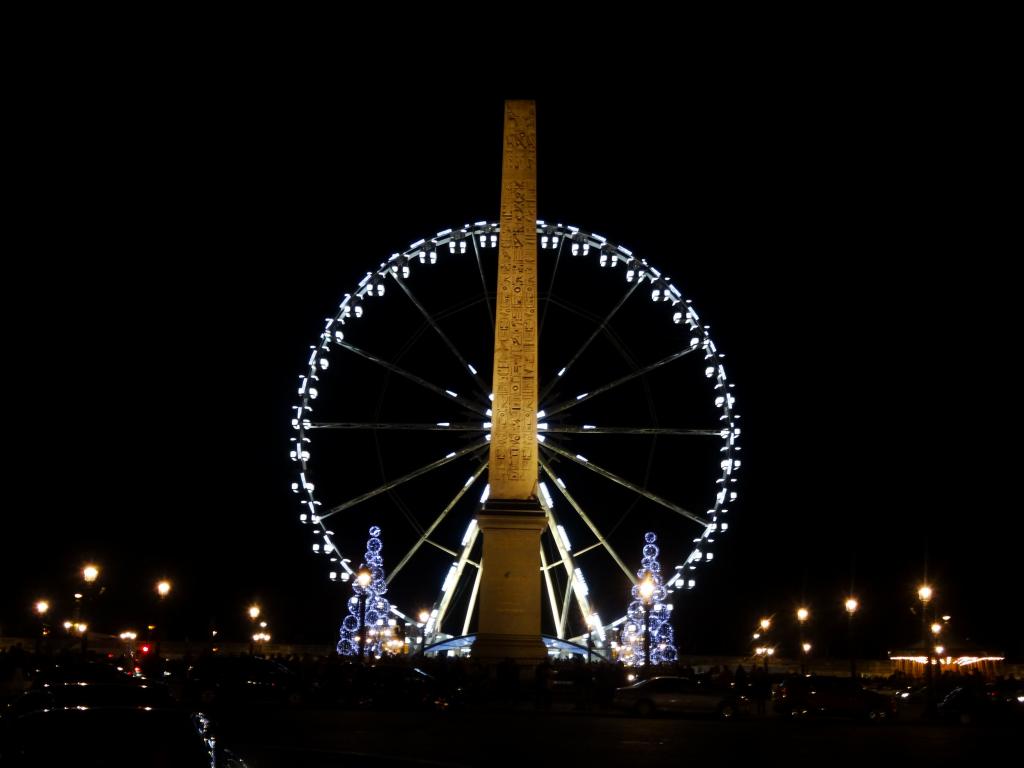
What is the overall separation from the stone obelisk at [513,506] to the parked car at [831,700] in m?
5.67

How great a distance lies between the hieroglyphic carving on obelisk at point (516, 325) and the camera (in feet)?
96.3

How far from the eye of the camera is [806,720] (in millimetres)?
25703

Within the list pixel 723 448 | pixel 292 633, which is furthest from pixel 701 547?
pixel 292 633

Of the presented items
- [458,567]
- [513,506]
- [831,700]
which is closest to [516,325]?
[513,506]

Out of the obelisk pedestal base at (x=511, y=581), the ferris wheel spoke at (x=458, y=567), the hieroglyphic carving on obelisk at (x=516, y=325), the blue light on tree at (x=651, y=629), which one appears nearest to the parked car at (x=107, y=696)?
the obelisk pedestal base at (x=511, y=581)

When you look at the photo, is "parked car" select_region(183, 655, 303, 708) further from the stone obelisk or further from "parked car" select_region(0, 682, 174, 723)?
"parked car" select_region(0, 682, 174, 723)

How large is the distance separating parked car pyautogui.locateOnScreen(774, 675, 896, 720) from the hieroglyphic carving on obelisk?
23.8 feet

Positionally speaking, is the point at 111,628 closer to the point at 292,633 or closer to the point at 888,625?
the point at 292,633

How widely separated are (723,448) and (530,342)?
8973 mm

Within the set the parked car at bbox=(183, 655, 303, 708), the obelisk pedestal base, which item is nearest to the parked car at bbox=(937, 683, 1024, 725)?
the obelisk pedestal base

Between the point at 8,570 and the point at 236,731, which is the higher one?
the point at 8,570

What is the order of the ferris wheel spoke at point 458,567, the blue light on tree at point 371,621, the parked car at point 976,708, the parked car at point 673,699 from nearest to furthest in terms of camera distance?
the parked car at point 673,699 → the parked car at point 976,708 → the ferris wheel spoke at point 458,567 → the blue light on tree at point 371,621

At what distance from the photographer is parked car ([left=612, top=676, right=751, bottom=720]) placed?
25.9 metres

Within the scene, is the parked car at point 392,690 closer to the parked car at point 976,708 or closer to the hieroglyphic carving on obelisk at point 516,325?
the hieroglyphic carving on obelisk at point 516,325
